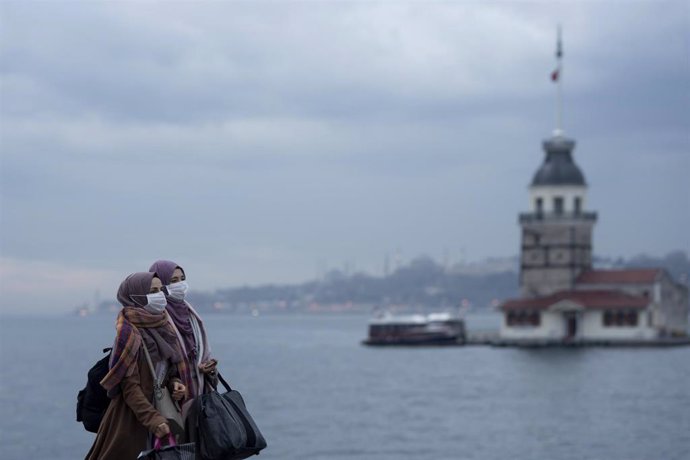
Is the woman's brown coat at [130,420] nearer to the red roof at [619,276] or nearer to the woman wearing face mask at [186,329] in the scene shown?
the woman wearing face mask at [186,329]

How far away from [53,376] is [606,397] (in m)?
32.9

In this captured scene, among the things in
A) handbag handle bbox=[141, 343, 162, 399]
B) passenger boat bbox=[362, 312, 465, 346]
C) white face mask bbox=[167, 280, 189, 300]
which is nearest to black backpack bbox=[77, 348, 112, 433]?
handbag handle bbox=[141, 343, 162, 399]

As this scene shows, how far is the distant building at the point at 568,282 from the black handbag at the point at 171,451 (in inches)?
3207

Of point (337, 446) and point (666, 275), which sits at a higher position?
point (666, 275)

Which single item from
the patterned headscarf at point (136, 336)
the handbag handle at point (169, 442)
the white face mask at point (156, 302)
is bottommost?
the handbag handle at point (169, 442)

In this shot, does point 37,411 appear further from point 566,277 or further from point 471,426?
point 566,277

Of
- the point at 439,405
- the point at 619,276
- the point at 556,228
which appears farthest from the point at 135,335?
the point at 619,276

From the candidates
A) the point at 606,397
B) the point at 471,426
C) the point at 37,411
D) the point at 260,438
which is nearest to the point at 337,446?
the point at 471,426

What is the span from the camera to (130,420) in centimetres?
772

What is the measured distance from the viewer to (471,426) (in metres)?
42.6

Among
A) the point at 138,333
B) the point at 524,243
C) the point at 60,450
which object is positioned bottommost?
the point at 60,450

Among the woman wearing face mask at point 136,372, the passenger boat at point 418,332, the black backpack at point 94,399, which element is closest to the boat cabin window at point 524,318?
the passenger boat at point 418,332

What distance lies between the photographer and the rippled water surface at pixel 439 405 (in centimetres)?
3600

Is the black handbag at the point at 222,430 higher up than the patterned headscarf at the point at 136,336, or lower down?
lower down
